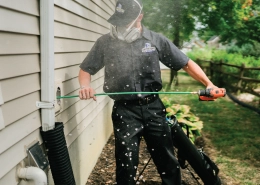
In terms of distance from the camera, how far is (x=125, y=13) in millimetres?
2580

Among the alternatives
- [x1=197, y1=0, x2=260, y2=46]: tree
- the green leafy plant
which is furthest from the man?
[x1=197, y1=0, x2=260, y2=46]: tree

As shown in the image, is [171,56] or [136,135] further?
[171,56]

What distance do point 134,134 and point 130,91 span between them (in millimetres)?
411

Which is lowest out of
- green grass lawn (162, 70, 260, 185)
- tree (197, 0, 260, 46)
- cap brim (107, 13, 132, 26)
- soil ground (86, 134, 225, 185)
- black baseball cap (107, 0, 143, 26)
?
soil ground (86, 134, 225, 185)

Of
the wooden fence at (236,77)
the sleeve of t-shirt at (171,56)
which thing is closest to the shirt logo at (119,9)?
the sleeve of t-shirt at (171,56)

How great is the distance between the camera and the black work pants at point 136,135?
261 cm

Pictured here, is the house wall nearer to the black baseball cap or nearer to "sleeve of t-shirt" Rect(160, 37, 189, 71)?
the black baseball cap

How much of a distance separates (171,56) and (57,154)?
144 cm

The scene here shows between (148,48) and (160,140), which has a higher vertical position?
(148,48)

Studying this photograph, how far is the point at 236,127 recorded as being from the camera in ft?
21.0

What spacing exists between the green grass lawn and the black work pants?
1.59 m

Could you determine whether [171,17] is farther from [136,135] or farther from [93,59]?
[136,135]

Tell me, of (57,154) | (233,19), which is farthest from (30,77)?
(233,19)

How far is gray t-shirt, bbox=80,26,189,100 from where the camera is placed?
2.65 meters
